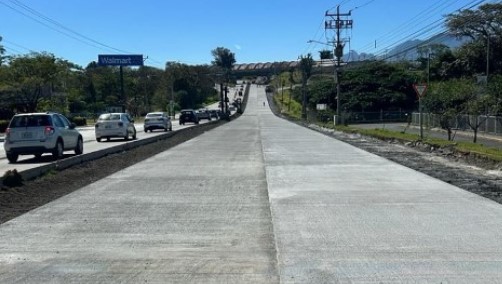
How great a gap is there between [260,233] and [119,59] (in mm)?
69273

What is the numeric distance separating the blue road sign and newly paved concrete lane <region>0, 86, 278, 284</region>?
61.7 meters

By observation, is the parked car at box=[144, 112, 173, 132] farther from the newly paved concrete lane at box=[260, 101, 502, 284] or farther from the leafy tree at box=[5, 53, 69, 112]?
the newly paved concrete lane at box=[260, 101, 502, 284]

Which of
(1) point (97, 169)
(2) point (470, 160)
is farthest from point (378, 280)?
(2) point (470, 160)

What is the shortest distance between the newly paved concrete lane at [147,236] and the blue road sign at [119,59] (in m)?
61.7

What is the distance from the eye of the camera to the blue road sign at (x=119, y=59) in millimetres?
73250

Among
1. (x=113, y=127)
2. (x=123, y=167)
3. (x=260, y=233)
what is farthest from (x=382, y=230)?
(x=113, y=127)

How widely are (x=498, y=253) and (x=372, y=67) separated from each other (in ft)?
339

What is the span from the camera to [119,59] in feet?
245

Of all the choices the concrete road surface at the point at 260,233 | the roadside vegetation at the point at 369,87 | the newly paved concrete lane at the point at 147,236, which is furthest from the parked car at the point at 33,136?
the roadside vegetation at the point at 369,87

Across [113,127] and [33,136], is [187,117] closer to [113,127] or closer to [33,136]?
[113,127]

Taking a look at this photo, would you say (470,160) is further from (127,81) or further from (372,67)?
(127,81)

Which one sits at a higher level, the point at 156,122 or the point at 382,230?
the point at 382,230

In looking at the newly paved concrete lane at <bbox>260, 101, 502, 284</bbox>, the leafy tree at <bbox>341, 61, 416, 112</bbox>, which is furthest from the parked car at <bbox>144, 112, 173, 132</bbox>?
the leafy tree at <bbox>341, 61, 416, 112</bbox>

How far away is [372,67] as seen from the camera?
10756 cm
